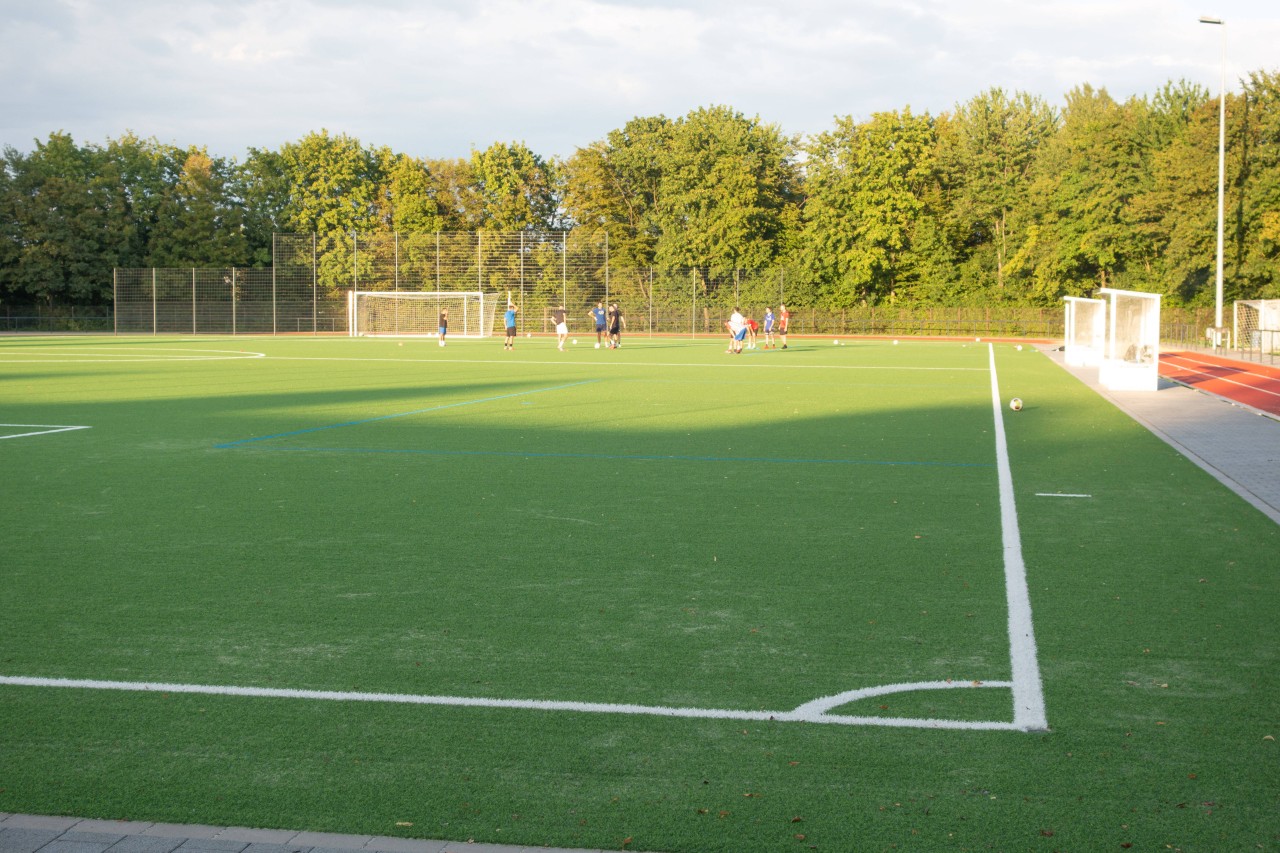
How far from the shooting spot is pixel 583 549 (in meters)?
8.34

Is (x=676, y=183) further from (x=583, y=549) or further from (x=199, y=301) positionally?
(x=583, y=549)

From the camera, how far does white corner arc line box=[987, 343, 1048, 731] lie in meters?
5.00

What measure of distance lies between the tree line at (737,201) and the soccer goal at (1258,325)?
41.6 ft

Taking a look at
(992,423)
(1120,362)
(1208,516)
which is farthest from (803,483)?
(1120,362)

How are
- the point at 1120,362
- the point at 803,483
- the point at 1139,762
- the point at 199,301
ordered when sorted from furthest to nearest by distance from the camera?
the point at 199,301, the point at 1120,362, the point at 803,483, the point at 1139,762

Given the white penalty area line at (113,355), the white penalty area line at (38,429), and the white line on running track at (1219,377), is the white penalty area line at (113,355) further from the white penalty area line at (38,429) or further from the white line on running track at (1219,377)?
the white line on running track at (1219,377)

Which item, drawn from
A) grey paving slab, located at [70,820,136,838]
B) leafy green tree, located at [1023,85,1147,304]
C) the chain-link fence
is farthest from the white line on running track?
the chain-link fence

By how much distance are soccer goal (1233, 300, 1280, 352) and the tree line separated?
1268 cm

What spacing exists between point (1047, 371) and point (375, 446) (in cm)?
2192

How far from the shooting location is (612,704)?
5.07 meters

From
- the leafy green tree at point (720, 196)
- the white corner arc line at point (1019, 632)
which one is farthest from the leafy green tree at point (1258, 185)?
the white corner arc line at point (1019, 632)

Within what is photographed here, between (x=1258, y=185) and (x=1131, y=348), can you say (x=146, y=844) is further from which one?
(x=1258, y=185)

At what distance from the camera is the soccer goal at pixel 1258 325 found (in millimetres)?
37800

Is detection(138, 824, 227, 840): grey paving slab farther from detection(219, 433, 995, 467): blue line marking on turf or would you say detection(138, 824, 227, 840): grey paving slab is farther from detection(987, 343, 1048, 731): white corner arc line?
detection(219, 433, 995, 467): blue line marking on turf
